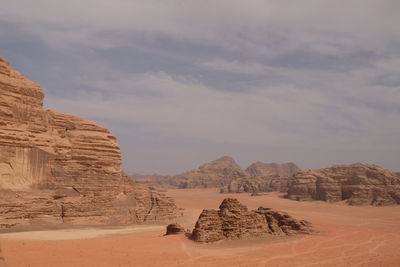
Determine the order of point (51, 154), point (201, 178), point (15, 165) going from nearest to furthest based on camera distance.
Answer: point (15, 165), point (51, 154), point (201, 178)

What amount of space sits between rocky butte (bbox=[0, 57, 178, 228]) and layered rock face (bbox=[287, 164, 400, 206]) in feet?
115

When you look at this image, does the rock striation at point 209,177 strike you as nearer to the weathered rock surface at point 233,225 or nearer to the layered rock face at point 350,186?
the layered rock face at point 350,186

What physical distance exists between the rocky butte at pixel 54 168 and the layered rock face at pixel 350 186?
3519 centimetres

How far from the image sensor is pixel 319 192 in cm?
5722

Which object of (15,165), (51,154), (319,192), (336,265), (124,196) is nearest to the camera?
(336,265)

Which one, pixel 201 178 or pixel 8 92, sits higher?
pixel 8 92

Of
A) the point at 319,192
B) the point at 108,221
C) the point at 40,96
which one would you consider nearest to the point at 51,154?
the point at 40,96

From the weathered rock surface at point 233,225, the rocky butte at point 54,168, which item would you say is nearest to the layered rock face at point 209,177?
the rocky butte at point 54,168

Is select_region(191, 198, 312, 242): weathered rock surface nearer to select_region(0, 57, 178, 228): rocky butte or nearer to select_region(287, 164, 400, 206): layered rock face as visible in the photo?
select_region(0, 57, 178, 228): rocky butte

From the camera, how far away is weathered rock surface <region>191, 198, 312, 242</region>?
63.9ft

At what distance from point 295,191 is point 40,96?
46999 millimetres

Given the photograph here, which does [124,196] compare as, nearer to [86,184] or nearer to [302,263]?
[86,184]

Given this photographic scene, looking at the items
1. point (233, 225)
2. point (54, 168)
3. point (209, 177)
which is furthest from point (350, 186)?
point (209, 177)

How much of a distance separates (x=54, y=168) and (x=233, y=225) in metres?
15.3
